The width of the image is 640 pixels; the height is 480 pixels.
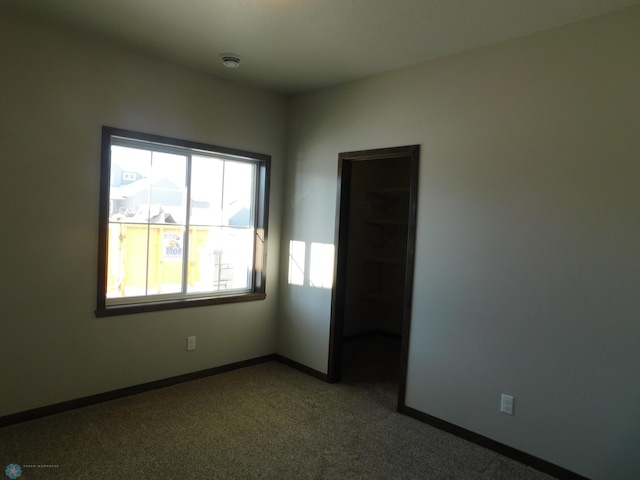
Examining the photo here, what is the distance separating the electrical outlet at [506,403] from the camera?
258 cm

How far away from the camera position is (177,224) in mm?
3486

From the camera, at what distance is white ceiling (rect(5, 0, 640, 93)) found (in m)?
2.28

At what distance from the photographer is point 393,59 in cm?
304

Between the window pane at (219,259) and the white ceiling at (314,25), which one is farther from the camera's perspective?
the window pane at (219,259)

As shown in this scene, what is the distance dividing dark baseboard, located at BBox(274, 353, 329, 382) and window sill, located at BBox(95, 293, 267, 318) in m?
0.67

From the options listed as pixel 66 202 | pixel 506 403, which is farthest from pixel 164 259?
pixel 506 403

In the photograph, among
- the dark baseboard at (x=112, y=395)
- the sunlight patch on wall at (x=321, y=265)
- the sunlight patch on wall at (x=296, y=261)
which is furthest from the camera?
the sunlight patch on wall at (x=296, y=261)

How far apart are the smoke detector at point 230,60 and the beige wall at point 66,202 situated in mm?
418

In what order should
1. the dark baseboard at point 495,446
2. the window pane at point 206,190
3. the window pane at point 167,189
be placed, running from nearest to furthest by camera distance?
1. the dark baseboard at point 495,446
2. the window pane at point 167,189
3. the window pane at point 206,190

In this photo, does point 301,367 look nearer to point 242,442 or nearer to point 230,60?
point 242,442

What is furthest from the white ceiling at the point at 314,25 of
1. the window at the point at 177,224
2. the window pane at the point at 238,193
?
the window pane at the point at 238,193

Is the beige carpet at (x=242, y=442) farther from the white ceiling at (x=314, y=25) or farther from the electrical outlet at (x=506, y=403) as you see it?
the white ceiling at (x=314, y=25)

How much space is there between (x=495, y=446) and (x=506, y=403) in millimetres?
300

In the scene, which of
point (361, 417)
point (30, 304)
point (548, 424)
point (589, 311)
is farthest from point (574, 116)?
point (30, 304)
